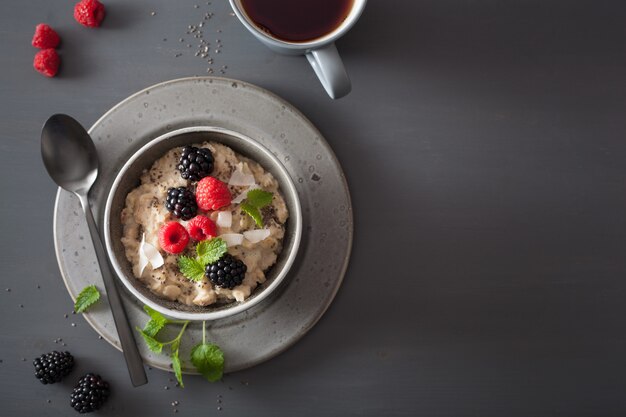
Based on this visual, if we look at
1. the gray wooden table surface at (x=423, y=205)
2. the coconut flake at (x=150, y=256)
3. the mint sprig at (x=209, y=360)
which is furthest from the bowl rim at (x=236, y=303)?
the gray wooden table surface at (x=423, y=205)

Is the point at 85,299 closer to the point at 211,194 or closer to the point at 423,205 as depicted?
the point at 211,194

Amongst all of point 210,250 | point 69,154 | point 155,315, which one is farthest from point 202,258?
point 69,154

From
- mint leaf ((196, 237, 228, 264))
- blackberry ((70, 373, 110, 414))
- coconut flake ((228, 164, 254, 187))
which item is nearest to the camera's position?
mint leaf ((196, 237, 228, 264))

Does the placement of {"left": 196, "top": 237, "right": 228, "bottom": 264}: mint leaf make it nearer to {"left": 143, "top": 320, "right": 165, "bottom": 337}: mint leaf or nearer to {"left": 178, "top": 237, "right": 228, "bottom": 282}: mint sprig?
{"left": 178, "top": 237, "right": 228, "bottom": 282}: mint sprig

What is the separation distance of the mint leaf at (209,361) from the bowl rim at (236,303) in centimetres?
17

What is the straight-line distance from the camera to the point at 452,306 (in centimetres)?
184

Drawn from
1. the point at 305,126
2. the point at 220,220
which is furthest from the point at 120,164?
the point at 305,126

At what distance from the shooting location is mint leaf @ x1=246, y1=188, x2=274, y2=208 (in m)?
1.56

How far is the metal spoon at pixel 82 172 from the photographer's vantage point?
1.65 m

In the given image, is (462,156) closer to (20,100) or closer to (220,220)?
(220,220)

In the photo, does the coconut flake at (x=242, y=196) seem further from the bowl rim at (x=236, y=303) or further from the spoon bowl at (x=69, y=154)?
the spoon bowl at (x=69, y=154)

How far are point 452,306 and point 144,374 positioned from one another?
955mm

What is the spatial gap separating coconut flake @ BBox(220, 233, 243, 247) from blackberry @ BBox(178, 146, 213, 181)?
169 mm

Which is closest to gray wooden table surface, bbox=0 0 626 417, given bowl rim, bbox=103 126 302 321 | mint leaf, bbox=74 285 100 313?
mint leaf, bbox=74 285 100 313
